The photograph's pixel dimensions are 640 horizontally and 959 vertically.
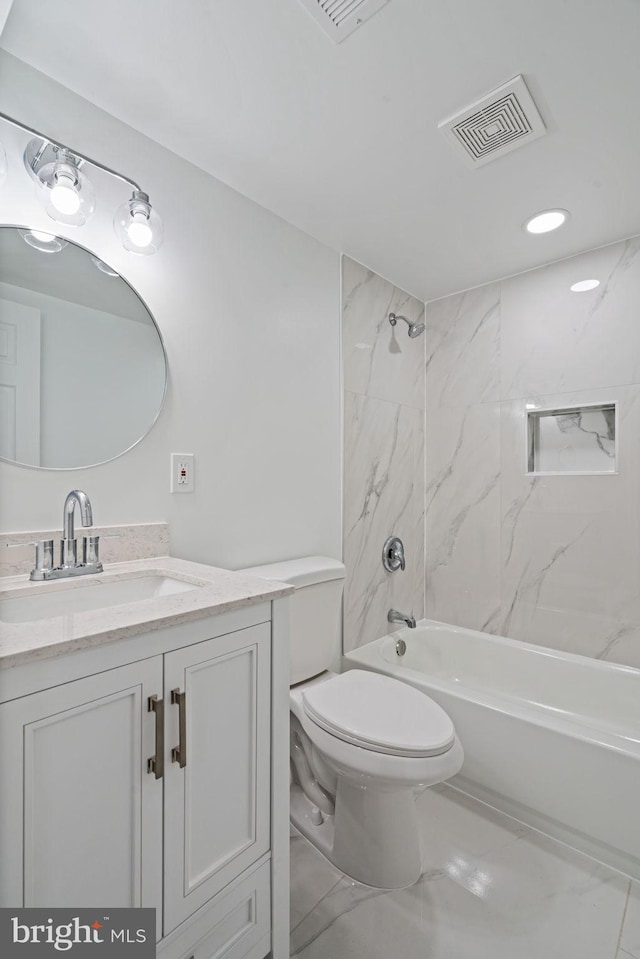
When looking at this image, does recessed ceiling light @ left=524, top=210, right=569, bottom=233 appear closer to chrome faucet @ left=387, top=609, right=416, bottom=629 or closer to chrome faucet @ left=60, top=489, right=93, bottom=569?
chrome faucet @ left=387, top=609, right=416, bottom=629

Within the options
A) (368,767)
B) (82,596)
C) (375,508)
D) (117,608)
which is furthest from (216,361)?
(368,767)

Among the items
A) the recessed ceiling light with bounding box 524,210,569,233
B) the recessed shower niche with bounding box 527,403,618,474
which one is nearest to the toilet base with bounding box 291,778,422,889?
the recessed shower niche with bounding box 527,403,618,474

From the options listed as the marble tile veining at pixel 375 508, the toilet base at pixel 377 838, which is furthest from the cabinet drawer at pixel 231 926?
the marble tile veining at pixel 375 508

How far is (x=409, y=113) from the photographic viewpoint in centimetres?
139

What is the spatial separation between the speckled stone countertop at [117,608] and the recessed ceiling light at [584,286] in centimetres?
207

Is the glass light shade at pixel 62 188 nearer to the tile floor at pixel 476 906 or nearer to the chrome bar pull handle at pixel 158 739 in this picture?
the chrome bar pull handle at pixel 158 739

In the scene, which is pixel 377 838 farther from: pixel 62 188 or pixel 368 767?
pixel 62 188

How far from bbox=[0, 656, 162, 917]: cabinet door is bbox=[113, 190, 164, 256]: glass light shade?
1.17 meters

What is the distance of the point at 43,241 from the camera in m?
1.24

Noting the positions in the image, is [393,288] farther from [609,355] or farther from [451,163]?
[609,355]

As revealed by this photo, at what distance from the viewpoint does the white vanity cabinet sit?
27.9 inches

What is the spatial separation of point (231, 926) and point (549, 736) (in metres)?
1.12

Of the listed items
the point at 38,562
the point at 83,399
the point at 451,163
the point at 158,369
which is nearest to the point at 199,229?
the point at 158,369

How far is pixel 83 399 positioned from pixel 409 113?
1288mm
